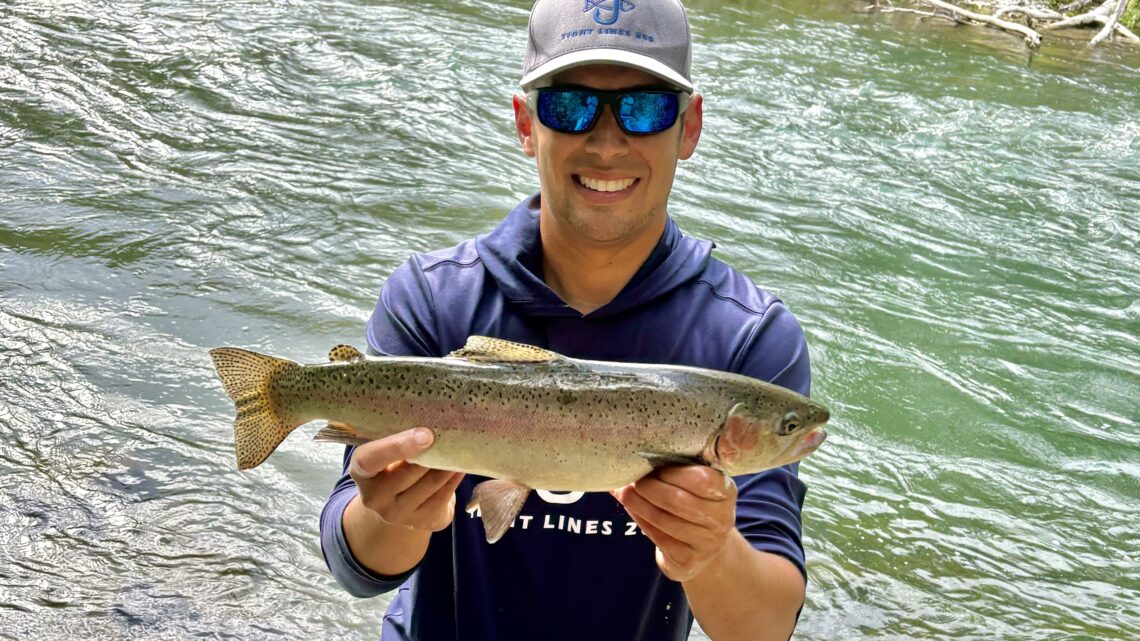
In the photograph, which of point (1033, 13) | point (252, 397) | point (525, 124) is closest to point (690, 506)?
point (252, 397)

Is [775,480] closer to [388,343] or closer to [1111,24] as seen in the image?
[388,343]

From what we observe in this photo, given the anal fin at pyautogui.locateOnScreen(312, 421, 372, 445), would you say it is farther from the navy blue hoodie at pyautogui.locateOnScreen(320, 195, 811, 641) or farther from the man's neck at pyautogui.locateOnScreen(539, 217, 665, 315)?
the man's neck at pyautogui.locateOnScreen(539, 217, 665, 315)

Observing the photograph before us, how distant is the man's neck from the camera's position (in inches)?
116

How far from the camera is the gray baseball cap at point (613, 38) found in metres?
2.71

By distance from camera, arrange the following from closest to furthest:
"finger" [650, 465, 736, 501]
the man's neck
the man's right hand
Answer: "finger" [650, 465, 736, 501], the man's right hand, the man's neck

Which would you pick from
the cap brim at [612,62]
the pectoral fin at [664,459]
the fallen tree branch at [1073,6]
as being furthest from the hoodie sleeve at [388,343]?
the fallen tree branch at [1073,6]

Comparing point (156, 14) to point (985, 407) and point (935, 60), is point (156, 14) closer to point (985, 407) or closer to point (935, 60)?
point (935, 60)

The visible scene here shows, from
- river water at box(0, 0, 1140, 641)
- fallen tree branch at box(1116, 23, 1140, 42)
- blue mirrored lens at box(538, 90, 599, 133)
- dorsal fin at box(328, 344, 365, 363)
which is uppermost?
blue mirrored lens at box(538, 90, 599, 133)

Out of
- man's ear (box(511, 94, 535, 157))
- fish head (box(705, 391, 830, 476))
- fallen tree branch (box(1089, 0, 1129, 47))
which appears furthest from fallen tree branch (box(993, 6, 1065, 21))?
fish head (box(705, 391, 830, 476))

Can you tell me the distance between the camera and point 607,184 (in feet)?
9.16

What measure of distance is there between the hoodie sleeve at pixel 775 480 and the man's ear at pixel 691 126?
48 cm

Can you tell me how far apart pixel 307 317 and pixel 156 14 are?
8.82m

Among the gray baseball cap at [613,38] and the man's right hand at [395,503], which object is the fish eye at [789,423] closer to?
the man's right hand at [395,503]

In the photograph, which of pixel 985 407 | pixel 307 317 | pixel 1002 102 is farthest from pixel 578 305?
pixel 1002 102
